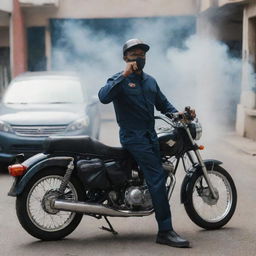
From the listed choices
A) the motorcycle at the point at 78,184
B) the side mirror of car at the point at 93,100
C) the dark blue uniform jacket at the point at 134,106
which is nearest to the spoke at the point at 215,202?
the motorcycle at the point at 78,184

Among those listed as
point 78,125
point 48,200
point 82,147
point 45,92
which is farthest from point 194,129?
point 45,92

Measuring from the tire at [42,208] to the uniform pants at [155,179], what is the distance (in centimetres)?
63

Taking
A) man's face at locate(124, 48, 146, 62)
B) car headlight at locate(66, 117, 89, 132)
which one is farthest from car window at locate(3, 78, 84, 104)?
man's face at locate(124, 48, 146, 62)

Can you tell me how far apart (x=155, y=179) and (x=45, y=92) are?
6.36 meters

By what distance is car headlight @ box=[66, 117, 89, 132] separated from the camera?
10398 millimetres

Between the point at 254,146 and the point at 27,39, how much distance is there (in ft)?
42.2

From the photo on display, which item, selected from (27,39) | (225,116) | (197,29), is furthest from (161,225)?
(27,39)

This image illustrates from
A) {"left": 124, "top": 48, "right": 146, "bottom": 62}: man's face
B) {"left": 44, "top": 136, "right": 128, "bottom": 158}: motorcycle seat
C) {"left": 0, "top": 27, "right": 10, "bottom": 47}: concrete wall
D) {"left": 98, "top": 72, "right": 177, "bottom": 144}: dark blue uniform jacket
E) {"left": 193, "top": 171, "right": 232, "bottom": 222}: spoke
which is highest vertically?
{"left": 0, "top": 27, "right": 10, "bottom": 47}: concrete wall

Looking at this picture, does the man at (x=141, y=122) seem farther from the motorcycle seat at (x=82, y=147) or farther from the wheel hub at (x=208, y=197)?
the wheel hub at (x=208, y=197)

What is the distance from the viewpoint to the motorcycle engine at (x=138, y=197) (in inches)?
234

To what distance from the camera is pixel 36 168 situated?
5887 mm

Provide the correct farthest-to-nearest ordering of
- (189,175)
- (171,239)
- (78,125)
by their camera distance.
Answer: (78,125)
(189,175)
(171,239)

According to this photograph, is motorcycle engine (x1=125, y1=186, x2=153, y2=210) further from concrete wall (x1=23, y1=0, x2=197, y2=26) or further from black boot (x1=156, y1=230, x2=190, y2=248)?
concrete wall (x1=23, y1=0, x2=197, y2=26)

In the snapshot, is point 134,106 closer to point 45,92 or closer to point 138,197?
point 138,197
